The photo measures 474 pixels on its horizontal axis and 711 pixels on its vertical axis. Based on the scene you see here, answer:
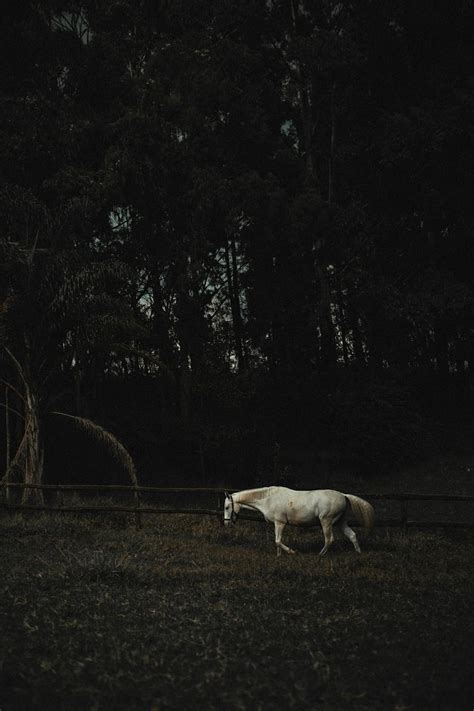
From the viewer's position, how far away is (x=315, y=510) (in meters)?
12.9

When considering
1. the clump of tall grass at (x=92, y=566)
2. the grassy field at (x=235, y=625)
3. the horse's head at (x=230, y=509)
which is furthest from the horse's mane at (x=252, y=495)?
the clump of tall grass at (x=92, y=566)

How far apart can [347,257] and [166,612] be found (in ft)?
73.9

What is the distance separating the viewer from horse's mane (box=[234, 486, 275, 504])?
13641 mm

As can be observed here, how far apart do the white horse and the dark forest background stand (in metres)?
10.8

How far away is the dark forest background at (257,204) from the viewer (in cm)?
2678

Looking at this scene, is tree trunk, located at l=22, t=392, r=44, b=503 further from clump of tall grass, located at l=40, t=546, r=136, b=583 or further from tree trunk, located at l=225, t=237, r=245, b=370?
tree trunk, located at l=225, t=237, r=245, b=370

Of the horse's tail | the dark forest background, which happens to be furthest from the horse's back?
the dark forest background

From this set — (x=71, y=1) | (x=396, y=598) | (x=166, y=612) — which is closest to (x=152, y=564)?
(x=166, y=612)

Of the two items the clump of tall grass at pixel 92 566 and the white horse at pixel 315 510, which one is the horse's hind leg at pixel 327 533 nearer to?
the white horse at pixel 315 510

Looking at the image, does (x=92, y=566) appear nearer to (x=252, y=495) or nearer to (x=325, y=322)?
(x=252, y=495)

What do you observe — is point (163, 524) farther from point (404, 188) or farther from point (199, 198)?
point (404, 188)

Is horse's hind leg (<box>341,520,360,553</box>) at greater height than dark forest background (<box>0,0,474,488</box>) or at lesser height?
lesser

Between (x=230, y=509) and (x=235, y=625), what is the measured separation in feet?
18.8

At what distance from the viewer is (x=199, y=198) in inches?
1131
